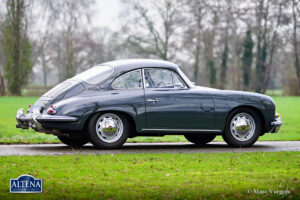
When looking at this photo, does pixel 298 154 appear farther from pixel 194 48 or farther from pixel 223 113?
pixel 194 48

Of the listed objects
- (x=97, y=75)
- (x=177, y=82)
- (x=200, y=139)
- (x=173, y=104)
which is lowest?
(x=200, y=139)

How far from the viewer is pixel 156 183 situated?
656 centimetres

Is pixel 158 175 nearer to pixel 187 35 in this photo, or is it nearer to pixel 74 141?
pixel 74 141

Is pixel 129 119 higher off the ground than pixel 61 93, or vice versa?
pixel 61 93

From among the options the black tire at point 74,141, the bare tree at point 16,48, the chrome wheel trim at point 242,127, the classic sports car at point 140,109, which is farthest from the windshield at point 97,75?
the bare tree at point 16,48

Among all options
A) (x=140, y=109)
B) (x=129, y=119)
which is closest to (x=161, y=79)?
(x=140, y=109)

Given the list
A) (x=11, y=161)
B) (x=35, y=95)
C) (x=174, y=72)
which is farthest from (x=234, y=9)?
(x=11, y=161)

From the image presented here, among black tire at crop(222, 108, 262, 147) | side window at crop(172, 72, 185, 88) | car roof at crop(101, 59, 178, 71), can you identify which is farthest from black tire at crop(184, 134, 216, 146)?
car roof at crop(101, 59, 178, 71)

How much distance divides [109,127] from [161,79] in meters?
1.50

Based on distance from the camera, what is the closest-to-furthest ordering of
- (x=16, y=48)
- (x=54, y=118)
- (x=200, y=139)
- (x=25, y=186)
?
(x=25, y=186)
(x=54, y=118)
(x=200, y=139)
(x=16, y=48)

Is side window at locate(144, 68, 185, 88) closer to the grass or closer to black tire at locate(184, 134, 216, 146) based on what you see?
black tire at locate(184, 134, 216, 146)

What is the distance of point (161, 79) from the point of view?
430 inches

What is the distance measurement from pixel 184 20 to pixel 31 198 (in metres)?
53.9

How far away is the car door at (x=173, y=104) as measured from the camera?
10.6 m
